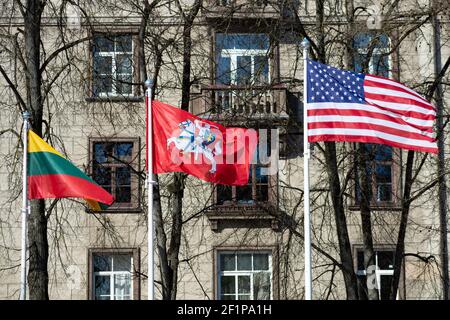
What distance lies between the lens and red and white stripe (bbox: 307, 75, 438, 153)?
63.5ft

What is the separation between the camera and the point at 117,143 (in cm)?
3192

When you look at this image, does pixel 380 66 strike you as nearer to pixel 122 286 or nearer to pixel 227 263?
pixel 227 263

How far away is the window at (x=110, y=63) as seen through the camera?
26247 millimetres

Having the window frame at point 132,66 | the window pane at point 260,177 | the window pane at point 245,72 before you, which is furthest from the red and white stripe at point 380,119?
the window pane at point 260,177

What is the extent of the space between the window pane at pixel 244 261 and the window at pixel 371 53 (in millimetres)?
6909

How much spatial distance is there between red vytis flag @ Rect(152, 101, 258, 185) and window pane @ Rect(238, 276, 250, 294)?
475 inches

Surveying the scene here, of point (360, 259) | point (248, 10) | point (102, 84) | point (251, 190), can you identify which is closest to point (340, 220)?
point (248, 10)

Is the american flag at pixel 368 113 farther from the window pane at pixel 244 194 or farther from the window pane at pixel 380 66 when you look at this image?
the window pane at pixel 244 194

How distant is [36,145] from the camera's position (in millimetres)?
22125

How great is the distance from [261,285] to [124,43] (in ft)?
26.6

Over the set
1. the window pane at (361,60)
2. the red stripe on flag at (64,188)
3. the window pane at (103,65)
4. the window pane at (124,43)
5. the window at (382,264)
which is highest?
the window pane at (124,43)
